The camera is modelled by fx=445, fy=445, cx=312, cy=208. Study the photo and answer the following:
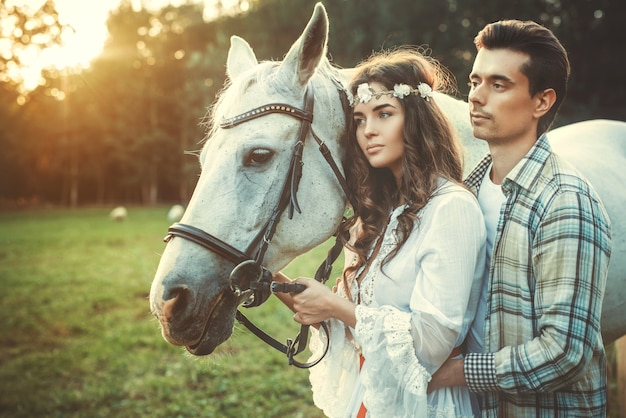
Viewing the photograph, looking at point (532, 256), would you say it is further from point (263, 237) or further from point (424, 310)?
point (263, 237)

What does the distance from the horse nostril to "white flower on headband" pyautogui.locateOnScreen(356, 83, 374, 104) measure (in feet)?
3.48

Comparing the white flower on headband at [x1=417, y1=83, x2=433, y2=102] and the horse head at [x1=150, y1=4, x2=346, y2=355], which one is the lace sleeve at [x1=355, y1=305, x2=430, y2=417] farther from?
the white flower on headband at [x1=417, y1=83, x2=433, y2=102]

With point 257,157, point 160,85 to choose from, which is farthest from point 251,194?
point 160,85

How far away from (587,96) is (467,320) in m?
12.0

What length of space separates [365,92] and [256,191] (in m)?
0.63

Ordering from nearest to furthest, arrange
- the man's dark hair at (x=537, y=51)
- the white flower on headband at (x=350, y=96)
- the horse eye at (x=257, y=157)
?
the man's dark hair at (x=537, y=51) → the horse eye at (x=257, y=157) → the white flower on headband at (x=350, y=96)

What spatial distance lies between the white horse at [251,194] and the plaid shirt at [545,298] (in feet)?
2.61

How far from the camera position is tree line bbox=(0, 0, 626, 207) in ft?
45.1

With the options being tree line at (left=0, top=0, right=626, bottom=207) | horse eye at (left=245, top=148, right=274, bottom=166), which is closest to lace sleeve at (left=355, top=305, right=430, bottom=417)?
horse eye at (left=245, top=148, right=274, bottom=166)

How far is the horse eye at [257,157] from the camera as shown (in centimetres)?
186

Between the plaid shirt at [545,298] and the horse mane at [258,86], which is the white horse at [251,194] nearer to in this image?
the horse mane at [258,86]

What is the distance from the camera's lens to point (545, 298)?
57.5 inches

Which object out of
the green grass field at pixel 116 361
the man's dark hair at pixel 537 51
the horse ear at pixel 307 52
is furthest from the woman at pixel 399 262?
the green grass field at pixel 116 361

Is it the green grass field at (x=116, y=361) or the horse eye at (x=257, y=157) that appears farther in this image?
the green grass field at (x=116, y=361)
